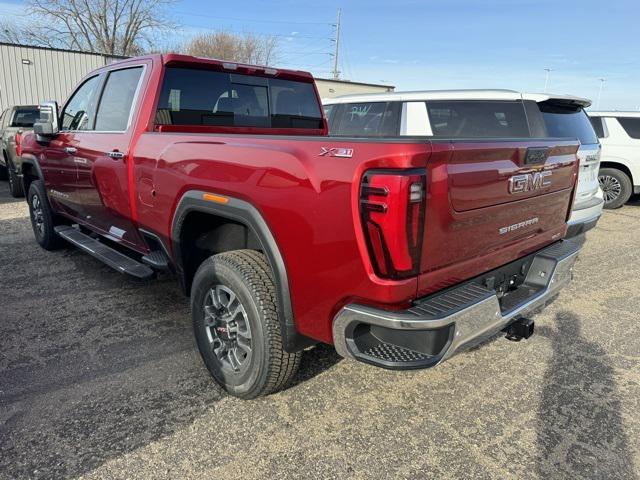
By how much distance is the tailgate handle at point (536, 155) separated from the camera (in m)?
2.51

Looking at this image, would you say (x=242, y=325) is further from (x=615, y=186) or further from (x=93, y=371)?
(x=615, y=186)

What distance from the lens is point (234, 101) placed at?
4.04 meters

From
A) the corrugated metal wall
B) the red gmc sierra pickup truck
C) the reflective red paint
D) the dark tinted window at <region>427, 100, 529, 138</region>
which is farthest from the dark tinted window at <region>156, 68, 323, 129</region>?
the corrugated metal wall

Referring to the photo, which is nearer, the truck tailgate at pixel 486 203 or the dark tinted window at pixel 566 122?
the truck tailgate at pixel 486 203

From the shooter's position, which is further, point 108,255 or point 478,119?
point 478,119

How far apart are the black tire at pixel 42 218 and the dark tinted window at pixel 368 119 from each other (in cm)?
386

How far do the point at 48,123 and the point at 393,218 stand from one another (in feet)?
13.8

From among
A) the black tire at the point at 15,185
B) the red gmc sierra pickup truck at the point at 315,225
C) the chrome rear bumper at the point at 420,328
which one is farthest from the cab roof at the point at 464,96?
the black tire at the point at 15,185

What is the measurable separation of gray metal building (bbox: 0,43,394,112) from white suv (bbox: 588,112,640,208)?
15.9 m

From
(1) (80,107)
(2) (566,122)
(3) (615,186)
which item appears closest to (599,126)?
(3) (615,186)

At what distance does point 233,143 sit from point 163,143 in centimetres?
79

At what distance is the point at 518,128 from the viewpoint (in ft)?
16.9

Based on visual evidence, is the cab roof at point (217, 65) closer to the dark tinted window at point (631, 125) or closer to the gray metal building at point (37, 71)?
the dark tinted window at point (631, 125)

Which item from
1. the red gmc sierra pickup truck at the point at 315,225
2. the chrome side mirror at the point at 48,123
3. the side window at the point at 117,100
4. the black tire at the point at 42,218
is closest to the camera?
the red gmc sierra pickup truck at the point at 315,225
